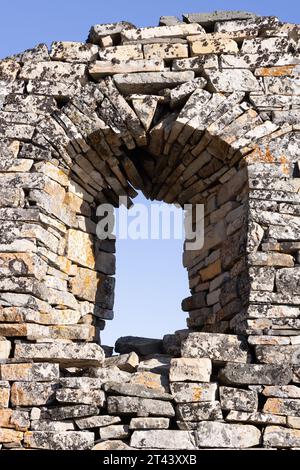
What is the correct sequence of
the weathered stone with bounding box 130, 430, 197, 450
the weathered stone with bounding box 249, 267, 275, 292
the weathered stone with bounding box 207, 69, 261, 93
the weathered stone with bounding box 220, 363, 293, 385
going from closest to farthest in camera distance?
1. the weathered stone with bounding box 130, 430, 197, 450
2. the weathered stone with bounding box 220, 363, 293, 385
3. the weathered stone with bounding box 249, 267, 275, 292
4. the weathered stone with bounding box 207, 69, 261, 93

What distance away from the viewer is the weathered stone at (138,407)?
7180 mm

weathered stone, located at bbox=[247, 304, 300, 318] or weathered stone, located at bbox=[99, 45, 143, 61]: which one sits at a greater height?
weathered stone, located at bbox=[99, 45, 143, 61]

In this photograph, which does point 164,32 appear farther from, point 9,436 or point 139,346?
point 9,436

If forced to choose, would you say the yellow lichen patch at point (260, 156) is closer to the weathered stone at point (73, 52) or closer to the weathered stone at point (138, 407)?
the weathered stone at point (73, 52)

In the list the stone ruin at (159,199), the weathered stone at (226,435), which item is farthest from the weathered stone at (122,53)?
the weathered stone at (226,435)

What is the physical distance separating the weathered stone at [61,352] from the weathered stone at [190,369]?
0.71 metres

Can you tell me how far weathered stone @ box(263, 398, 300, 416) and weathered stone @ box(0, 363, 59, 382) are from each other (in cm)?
191

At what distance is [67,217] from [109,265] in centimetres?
83

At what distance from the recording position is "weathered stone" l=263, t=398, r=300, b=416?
7.25 metres

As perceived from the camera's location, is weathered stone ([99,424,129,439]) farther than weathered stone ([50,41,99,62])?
No

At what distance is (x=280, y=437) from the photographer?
7148mm

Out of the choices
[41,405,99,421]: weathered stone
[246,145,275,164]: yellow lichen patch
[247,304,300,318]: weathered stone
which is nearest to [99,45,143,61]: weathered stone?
[246,145,275,164]: yellow lichen patch

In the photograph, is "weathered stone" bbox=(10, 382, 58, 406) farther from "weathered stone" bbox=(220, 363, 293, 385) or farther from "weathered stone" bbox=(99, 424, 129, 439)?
"weathered stone" bbox=(220, 363, 293, 385)
